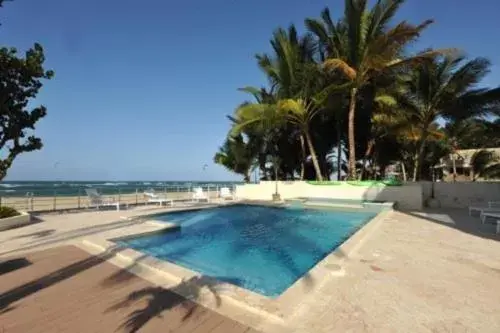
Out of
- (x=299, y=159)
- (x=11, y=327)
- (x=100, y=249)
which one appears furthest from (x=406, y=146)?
(x=11, y=327)

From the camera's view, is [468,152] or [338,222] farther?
[468,152]

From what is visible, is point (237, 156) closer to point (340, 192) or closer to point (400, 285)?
point (340, 192)

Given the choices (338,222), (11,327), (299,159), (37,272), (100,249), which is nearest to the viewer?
(11,327)

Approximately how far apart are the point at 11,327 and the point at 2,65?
7.69 metres

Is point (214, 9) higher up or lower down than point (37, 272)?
higher up

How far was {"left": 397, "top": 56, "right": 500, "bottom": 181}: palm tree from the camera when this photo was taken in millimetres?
12688

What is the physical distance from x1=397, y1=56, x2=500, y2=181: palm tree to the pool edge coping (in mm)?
9839

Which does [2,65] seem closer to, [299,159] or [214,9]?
[214,9]

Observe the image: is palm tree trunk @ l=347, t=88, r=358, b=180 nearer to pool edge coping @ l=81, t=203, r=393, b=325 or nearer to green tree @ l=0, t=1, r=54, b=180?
pool edge coping @ l=81, t=203, r=393, b=325

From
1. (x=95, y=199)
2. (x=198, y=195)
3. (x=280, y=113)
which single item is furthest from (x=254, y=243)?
(x=198, y=195)

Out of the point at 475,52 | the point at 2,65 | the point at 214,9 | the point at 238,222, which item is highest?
the point at 214,9

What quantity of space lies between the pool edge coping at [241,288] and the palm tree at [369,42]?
29.9 feet

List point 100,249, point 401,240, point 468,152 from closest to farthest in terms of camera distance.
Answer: point 100,249
point 401,240
point 468,152

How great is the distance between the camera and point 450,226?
796 cm
